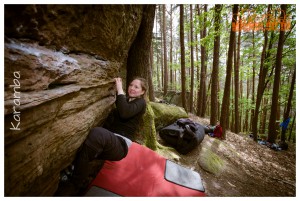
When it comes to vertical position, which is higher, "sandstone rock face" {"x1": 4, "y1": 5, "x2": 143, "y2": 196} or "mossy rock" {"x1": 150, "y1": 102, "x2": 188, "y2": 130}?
"sandstone rock face" {"x1": 4, "y1": 5, "x2": 143, "y2": 196}

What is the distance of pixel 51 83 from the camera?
191 cm

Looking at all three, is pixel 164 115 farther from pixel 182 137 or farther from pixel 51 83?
pixel 51 83

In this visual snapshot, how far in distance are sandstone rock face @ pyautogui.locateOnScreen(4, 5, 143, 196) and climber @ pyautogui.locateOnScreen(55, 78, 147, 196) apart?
182 millimetres

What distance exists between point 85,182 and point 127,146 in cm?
77

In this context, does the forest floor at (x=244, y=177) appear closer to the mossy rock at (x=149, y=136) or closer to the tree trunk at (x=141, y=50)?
the mossy rock at (x=149, y=136)

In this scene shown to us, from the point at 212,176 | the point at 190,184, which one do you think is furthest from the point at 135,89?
the point at 212,176

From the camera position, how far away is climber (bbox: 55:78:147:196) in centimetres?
236

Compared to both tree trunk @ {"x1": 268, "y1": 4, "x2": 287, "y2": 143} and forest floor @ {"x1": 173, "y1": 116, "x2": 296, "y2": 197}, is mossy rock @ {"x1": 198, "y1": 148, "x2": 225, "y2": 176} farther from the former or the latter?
tree trunk @ {"x1": 268, "y1": 4, "x2": 287, "y2": 143}

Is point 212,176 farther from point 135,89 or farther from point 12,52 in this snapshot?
point 12,52

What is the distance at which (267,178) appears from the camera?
16.2ft

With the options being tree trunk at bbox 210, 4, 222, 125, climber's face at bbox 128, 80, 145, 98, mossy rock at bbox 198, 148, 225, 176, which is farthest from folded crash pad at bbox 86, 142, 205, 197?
tree trunk at bbox 210, 4, 222, 125

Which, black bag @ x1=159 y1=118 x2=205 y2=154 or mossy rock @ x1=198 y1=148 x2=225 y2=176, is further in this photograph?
black bag @ x1=159 y1=118 x2=205 y2=154

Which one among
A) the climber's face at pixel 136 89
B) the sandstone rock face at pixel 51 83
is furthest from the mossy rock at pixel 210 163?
the sandstone rock face at pixel 51 83
